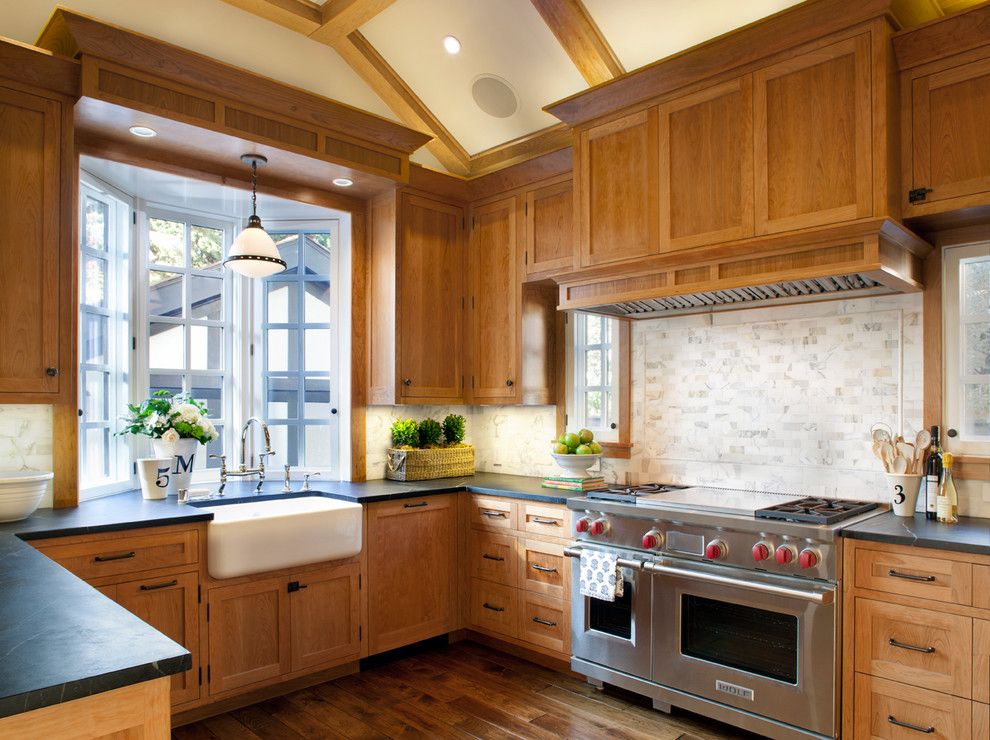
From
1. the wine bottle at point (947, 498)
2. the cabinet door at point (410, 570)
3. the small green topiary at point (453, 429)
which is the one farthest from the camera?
the small green topiary at point (453, 429)

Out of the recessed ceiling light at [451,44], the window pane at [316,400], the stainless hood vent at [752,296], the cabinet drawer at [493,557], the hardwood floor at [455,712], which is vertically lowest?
the hardwood floor at [455,712]

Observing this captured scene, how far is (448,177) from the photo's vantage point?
4145mm

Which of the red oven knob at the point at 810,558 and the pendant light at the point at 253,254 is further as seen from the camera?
the pendant light at the point at 253,254

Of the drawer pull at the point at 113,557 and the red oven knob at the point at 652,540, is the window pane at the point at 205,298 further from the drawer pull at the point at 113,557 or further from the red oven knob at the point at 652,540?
the red oven knob at the point at 652,540

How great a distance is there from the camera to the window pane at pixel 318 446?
4133mm

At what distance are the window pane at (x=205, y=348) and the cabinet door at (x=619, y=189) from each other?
2109mm

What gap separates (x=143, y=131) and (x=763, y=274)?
8.83 ft

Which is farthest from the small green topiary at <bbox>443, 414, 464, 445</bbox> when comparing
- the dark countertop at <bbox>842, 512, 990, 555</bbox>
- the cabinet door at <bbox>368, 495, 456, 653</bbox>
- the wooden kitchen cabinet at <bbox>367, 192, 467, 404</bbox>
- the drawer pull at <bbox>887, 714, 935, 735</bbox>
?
the drawer pull at <bbox>887, 714, 935, 735</bbox>

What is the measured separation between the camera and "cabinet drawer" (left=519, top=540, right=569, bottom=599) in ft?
11.2

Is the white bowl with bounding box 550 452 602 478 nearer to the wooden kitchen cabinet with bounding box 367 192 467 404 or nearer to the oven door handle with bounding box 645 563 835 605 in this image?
the oven door handle with bounding box 645 563 835 605

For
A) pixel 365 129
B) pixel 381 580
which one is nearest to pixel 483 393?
pixel 381 580

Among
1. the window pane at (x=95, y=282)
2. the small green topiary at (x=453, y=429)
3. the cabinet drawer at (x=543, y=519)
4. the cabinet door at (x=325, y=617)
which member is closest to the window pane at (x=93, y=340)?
the window pane at (x=95, y=282)

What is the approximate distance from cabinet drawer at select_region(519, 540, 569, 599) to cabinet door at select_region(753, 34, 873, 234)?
69.1 inches

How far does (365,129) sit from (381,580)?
7.52 feet
